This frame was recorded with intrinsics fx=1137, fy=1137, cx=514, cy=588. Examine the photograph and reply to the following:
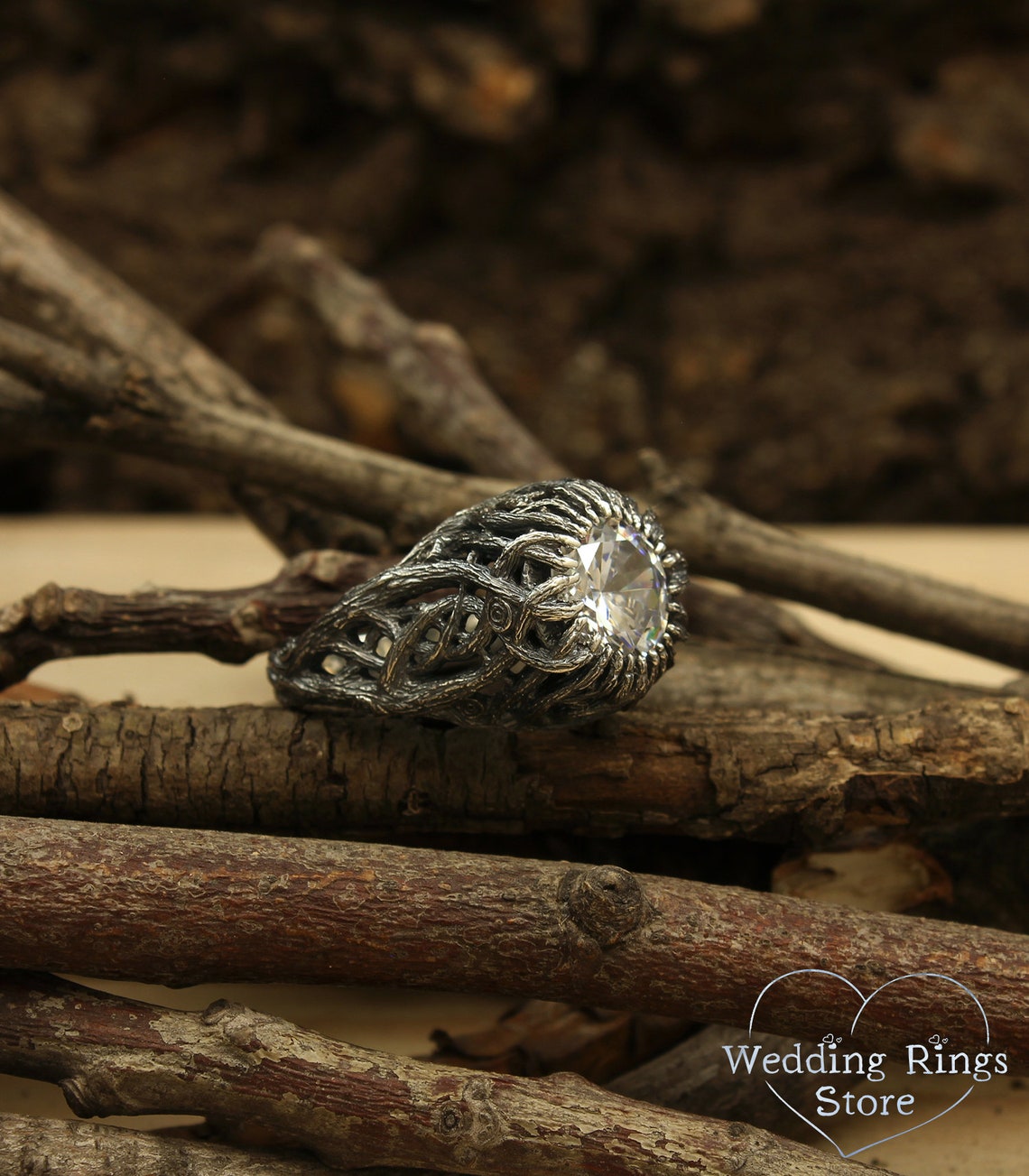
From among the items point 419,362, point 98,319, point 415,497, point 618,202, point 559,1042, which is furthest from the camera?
point 618,202

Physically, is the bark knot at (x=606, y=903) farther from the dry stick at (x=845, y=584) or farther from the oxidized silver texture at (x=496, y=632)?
the dry stick at (x=845, y=584)

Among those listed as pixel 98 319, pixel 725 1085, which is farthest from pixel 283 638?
pixel 98 319

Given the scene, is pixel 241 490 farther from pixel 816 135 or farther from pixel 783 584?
pixel 816 135

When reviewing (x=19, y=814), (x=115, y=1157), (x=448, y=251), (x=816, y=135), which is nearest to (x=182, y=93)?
(x=448, y=251)

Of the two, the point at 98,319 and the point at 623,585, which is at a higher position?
the point at 98,319

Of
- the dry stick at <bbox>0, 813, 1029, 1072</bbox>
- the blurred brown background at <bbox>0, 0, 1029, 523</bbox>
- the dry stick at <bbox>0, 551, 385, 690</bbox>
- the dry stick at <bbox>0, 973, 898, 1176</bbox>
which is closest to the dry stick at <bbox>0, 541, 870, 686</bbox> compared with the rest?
the dry stick at <bbox>0, 551, 385, 690</bbox>

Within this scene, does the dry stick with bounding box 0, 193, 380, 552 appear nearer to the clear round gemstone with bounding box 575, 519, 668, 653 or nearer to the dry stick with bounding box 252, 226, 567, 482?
the dry stick with bounding box 252, 226, 567, 482

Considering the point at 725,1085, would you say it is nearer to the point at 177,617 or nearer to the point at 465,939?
the point at 465,939

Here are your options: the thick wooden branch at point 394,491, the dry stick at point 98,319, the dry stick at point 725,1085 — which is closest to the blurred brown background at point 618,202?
the dry stick at point 98,319
